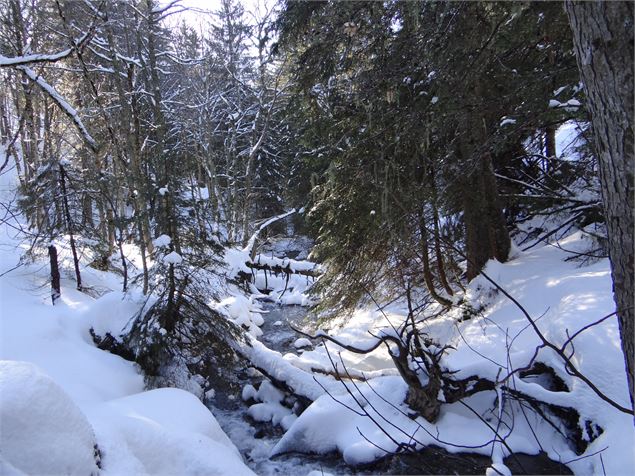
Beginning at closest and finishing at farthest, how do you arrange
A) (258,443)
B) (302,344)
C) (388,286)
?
1. (258,443)
2. (388,286)
3. (302,344)

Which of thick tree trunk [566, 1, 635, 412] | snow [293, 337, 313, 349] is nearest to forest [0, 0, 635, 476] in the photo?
thick tree trunk [566, 1, 635, 412]

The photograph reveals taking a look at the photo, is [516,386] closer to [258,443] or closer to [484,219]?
[484,219]

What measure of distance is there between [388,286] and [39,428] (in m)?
6.12

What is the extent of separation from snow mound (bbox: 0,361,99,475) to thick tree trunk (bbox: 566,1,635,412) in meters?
3.59

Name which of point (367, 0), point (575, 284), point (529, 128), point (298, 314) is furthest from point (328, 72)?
point (298, 314)

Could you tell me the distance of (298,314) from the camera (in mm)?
12938

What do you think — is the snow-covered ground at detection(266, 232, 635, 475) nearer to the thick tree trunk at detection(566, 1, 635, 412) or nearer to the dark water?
the dark water

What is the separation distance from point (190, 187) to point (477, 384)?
19.6 ft

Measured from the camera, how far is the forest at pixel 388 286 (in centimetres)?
320

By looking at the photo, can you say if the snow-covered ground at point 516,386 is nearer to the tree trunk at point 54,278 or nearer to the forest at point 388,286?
the forest at point 388,286

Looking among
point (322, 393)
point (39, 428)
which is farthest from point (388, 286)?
point (39, 428)

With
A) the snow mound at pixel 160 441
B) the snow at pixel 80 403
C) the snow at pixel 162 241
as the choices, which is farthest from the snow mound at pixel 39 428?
the snow at pixel 162 241

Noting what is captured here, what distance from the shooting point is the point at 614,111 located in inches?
58.1

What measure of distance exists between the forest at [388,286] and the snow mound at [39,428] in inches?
0.6
